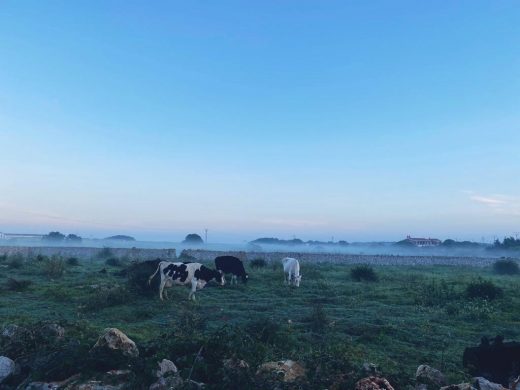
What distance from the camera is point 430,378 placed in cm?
663

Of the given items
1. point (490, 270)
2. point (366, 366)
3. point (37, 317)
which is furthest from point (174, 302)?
point (490, 270)

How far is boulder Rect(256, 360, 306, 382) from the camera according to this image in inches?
250

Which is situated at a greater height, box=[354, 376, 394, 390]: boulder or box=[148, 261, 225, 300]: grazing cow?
box=[148, 261, 225, 300]: grazing cow

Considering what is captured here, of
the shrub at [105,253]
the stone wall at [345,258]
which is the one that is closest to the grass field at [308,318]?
the stone wall at [345,258]

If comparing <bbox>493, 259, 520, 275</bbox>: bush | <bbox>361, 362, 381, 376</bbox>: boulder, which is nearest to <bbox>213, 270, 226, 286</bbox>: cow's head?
<bbox>361, 362, 381, 376</bbox>: boulder

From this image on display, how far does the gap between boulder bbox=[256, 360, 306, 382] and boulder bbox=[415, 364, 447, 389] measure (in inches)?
63.4

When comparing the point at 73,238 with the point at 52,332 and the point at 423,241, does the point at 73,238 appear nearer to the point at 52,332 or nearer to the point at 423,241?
the point at 423,241

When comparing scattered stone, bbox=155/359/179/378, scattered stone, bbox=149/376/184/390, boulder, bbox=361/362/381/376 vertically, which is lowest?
scattered stone, bbox=149/376/184/390

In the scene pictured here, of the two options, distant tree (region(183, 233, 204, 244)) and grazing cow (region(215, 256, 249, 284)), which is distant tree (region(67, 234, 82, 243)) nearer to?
distant tree (region(183, 233, 204, 244))

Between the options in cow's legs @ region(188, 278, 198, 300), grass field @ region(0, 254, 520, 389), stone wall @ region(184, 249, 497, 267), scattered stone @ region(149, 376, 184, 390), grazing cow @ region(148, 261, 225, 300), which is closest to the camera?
scattered stone @ region(149, 376, 184, 390)

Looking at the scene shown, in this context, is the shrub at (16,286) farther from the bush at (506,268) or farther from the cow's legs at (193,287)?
the bush at (506,268)

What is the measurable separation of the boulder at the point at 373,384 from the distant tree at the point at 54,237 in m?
104

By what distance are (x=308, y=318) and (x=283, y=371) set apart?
539 cm

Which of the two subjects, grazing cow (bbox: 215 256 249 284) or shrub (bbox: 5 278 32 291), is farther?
grazing cow (bbox: 215 256 249 284)
